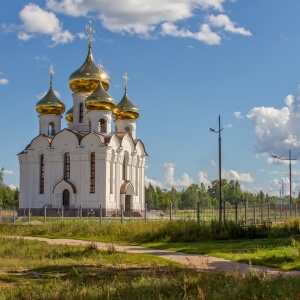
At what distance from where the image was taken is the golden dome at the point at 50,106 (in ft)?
163

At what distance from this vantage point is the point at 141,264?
12.7m

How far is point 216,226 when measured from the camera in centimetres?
1998

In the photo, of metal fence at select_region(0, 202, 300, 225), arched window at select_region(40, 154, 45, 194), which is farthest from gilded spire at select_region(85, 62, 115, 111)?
metal fence at select_region(0, 202, 300, 225)

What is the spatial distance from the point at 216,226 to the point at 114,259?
7464mm

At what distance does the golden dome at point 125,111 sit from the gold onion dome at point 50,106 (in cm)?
503

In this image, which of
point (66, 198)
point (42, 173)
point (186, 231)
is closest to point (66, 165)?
point (42, 173)

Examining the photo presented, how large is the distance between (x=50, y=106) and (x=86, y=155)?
23.8 feet

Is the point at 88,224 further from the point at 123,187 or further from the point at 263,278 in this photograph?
the point at 123,187

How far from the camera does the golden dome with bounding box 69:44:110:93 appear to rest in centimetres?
4819

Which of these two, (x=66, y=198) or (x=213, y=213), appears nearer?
(x=213, y=213)

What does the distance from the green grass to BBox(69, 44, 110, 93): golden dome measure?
34.7m

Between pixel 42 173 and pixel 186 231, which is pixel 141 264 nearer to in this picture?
pixel 186 231

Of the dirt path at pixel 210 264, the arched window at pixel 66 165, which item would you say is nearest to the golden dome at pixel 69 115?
the arched window at pixel 66 165

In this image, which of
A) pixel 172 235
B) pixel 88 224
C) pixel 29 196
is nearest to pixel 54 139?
pixel 29 196
